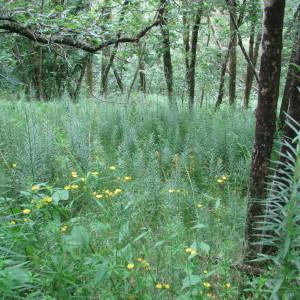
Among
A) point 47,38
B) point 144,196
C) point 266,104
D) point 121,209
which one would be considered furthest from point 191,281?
point 47,38

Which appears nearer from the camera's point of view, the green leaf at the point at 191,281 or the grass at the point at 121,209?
the green leaf at the point at 191,281

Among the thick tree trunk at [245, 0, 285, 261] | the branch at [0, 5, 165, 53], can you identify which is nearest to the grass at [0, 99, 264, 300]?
the thick tree trunk at [245, 0, 285, 261]

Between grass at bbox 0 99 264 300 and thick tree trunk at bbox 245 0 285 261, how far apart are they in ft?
1.21

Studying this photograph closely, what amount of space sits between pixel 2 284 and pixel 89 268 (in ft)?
2.21

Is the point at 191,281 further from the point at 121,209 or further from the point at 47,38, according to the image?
the point at 47,38

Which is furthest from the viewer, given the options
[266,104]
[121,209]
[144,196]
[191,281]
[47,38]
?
[47,38]

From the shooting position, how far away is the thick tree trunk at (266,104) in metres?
2.80

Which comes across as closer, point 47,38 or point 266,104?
point 266,104

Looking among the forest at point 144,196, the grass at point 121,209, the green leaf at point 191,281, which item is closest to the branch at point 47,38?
the forest at point 144,196

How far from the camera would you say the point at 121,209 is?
3.07 meters

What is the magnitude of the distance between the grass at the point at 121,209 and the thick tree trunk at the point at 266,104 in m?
0.37

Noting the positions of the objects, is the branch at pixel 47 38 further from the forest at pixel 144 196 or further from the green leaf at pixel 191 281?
the green leaf at pixel 191 281

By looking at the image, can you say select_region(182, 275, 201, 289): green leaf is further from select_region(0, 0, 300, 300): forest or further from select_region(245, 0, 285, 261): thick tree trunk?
select_region(245, 0, 285, 261): thick tree trunk

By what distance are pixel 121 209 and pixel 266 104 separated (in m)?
1.39
